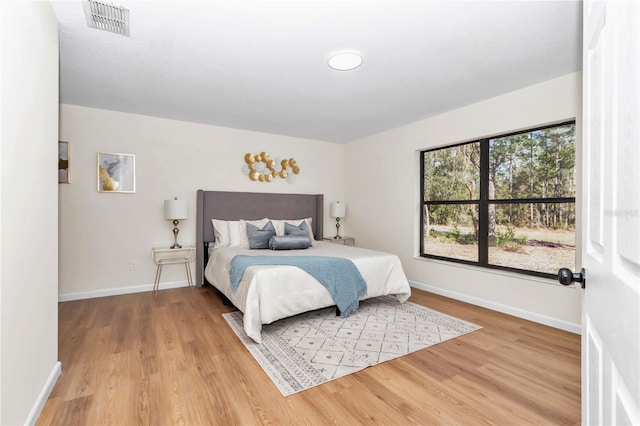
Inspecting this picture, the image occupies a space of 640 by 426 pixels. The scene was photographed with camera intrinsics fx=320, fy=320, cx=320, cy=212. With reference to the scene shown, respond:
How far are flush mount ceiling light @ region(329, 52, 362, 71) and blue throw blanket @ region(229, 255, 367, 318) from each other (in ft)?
6.06

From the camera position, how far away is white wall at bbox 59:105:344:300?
13.0 ft

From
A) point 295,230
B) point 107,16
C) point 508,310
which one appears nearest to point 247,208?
point 295,230

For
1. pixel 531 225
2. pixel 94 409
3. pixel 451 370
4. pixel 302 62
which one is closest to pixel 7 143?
pixel 94 409

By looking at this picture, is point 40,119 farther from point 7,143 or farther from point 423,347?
point 423,347

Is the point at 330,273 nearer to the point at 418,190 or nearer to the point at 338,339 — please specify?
the point at 338,339

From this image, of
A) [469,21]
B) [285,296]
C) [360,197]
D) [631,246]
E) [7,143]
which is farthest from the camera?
[360,197]

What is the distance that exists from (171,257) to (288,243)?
1.71 m

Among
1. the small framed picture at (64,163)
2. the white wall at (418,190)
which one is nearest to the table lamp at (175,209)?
the small framed picture at (64,163)

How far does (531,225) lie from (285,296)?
271cm

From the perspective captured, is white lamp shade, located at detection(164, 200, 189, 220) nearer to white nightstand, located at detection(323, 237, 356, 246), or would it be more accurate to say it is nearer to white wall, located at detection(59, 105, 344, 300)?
white wall, located at detection(59, 105, 344, 300)

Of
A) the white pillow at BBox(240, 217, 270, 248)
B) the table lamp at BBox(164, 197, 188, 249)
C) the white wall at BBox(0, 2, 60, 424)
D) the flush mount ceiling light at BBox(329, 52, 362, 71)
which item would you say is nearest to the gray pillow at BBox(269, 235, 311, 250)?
the white pillow at BBox(240, 217, 270, 248)

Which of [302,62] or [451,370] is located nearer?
[451,370]

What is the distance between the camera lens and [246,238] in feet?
14.6

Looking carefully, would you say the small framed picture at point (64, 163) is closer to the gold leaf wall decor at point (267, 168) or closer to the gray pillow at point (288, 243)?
the gold leaf wall decor at point (267, 168)
